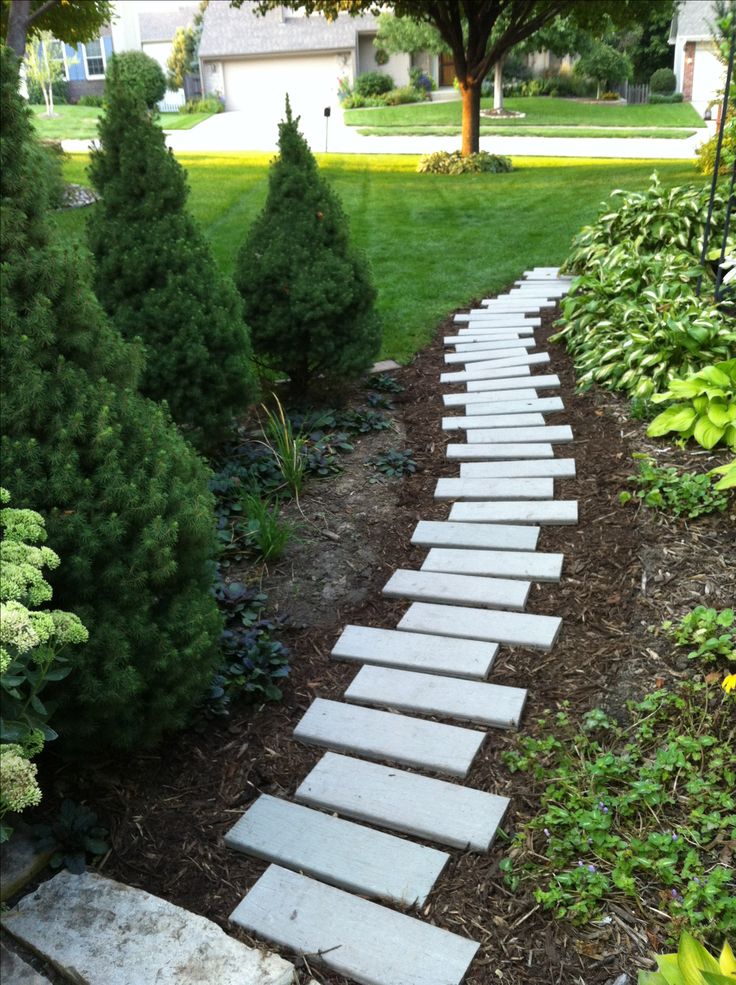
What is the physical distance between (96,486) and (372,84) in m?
37.3

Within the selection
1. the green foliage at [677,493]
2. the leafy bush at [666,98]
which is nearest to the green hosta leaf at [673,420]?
the green foliage at [677,493]

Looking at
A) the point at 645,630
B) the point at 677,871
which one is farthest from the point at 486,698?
the point at 677,871

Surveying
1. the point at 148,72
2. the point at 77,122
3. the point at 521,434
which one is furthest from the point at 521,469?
the point at 148,72

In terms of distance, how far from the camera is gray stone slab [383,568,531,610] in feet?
11.7

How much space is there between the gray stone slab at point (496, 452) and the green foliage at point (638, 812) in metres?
2.10

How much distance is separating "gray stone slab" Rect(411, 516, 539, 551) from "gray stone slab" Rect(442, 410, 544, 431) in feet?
3.93

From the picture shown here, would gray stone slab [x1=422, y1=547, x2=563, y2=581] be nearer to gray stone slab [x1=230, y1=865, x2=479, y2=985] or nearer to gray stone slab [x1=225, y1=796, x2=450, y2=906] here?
gray stone slab [x1=225, y1=796, x2=450, y2=906]

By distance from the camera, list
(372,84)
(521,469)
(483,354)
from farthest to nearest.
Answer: (372,84) → (483,354) → (521,469)

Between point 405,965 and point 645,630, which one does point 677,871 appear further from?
point 645,630

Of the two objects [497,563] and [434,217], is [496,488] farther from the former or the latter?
[434,217]

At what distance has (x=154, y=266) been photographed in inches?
172

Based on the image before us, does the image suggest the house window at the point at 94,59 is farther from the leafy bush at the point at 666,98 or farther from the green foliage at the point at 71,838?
the green foliage at the point at 71,838

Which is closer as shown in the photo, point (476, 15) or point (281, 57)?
point (476, 15)

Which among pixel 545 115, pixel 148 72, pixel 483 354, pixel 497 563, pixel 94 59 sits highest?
pixel 94 59
